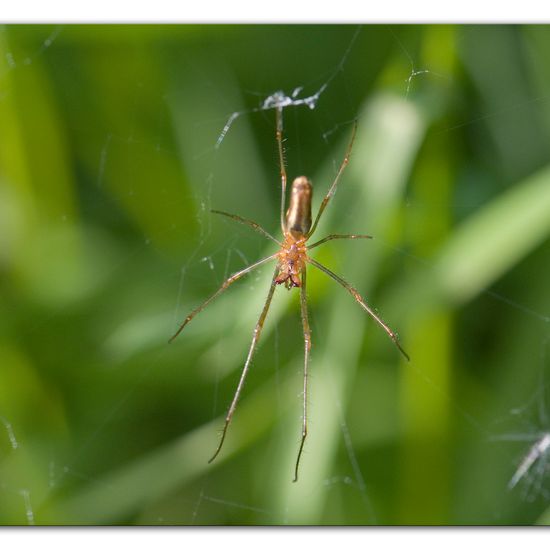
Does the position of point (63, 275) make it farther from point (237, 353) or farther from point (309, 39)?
point (309, 39)

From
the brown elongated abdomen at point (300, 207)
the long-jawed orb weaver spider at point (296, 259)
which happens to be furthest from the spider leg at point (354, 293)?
the brown elongated abdomen at point (300, 207)

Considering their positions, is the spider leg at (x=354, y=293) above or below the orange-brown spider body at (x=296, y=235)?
below

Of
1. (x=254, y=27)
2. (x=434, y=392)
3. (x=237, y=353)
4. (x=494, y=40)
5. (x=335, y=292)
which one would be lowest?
(x=434, y=392)

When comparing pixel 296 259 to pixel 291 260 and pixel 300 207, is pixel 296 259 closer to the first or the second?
pixel 291 260

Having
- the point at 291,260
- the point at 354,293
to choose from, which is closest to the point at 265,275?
the point at 291,260

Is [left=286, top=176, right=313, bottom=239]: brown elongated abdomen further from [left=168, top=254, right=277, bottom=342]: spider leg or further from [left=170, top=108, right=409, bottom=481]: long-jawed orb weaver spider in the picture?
[left=168, top=254, right=277, bottom=342]: spider leg

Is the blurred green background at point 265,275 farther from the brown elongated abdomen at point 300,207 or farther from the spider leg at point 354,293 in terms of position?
the brown elongated abdomen at point 300,207
